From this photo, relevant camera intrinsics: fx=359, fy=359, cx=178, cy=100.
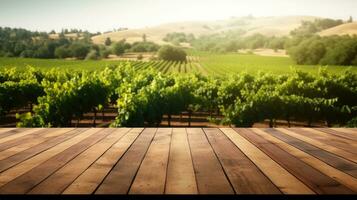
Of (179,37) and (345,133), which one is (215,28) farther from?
(345,133)

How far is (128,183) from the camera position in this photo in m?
1.89

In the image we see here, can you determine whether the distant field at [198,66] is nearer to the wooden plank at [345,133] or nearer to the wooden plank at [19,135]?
the wooden plank at [345,133]

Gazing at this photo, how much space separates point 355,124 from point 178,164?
37.6ft

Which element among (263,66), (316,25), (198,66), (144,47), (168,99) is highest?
(316,25)

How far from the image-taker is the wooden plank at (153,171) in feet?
5.87

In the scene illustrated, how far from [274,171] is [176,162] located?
24.8 inches

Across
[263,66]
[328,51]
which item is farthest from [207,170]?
[328,51]

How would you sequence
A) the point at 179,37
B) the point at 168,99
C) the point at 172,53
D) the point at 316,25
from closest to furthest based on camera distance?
1. the point at 168,99
2. the point at 172,53
3. the point at 316,25
4. the point at 179,37

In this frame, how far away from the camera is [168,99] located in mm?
13953

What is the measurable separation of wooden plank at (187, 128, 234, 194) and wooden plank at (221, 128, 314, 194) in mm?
258

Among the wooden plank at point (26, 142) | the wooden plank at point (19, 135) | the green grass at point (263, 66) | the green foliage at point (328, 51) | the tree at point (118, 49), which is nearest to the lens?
the wooden plank at point (26, 142)

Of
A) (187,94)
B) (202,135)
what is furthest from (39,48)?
(202,135)

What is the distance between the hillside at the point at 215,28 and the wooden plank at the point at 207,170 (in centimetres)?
9354

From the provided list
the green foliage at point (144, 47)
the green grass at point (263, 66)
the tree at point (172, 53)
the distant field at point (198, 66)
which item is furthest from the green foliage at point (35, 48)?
the green grass at point (263, 66)
